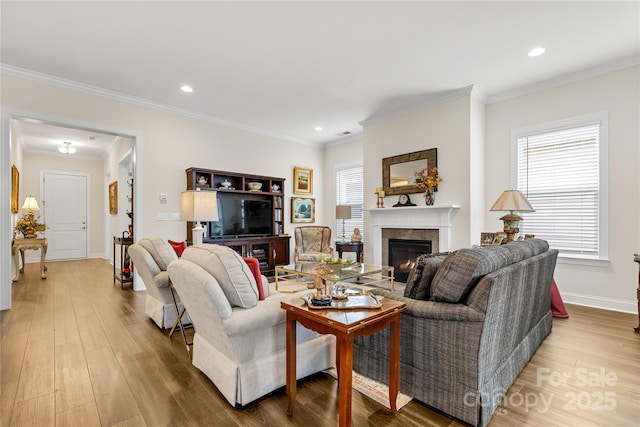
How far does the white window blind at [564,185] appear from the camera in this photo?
372 centimetres

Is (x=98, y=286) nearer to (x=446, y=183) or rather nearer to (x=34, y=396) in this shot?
(x=34, y=396)

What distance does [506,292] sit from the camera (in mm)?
1751

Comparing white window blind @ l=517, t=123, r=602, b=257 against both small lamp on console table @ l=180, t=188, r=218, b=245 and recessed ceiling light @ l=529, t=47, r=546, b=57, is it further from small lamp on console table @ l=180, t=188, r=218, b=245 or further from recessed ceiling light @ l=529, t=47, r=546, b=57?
small lamp on console table @ l=180, t=188, r=218, b=245

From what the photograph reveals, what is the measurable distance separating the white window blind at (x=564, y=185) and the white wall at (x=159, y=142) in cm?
424

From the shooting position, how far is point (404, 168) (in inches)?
194

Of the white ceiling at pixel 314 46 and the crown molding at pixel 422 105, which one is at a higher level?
the white ceiling at pixel 314 46

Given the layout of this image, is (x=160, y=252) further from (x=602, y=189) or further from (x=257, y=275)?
(x=602, y=189)

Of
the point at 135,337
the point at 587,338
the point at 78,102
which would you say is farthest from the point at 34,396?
the point at 587,338

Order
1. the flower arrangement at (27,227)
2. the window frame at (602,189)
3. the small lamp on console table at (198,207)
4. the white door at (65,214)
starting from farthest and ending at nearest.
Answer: the white door at (65,214) → the flower arrangement at (27,227) → the small lamp on console table at (198,207) → the window frame at (602,189)

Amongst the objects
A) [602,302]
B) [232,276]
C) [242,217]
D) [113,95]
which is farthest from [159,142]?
[602,302]

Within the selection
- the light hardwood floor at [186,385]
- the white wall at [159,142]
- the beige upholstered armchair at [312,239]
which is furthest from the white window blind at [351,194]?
the light hardwood floor at [186,385]

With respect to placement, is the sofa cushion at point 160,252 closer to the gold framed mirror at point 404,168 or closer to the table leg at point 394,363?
the table leg at point 394,363

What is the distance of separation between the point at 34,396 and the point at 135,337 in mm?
930

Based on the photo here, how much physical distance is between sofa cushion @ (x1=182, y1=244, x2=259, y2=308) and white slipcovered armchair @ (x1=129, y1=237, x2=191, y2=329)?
4.47 feet
